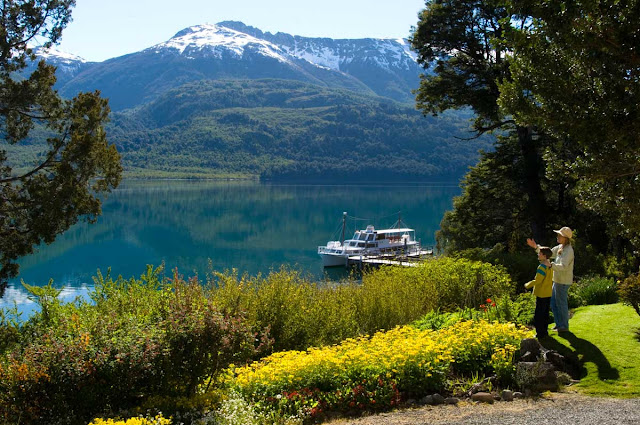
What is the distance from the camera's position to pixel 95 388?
16.9 feet

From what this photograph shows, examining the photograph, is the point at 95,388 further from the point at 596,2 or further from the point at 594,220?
the point at 594,220

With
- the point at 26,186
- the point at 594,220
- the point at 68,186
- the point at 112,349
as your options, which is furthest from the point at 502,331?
the point at 594,220

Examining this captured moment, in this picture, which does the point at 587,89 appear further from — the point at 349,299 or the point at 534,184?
the point at 534,184

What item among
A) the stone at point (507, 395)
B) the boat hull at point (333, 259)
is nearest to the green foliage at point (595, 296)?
the stone at point (507, 395)

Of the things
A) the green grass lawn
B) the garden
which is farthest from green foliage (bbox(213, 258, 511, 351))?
the green grass lawn

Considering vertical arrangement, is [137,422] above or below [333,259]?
above

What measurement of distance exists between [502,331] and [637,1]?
4064mm

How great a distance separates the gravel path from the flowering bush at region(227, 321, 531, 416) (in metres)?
0.32

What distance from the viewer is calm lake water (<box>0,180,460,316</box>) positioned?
42.5 meters

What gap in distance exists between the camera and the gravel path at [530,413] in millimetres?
5133

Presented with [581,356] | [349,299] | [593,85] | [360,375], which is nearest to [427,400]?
[360,375]

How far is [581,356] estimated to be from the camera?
6.74 meters

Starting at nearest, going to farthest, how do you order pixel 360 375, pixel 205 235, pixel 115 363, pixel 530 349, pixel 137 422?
pixel 137 422 → pixel 115 363 → pixel 360 375 → pixel 530 349 → pixel 205 235

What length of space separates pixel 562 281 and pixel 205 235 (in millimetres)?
58270
